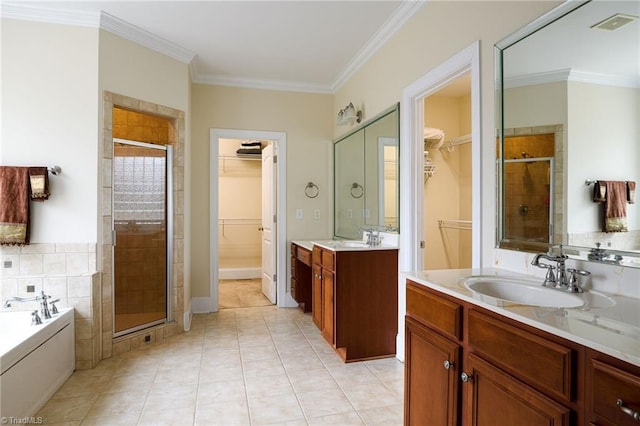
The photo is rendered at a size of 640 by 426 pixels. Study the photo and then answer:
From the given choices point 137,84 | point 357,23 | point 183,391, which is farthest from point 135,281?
point 357,23

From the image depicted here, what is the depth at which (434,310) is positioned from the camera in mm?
1541

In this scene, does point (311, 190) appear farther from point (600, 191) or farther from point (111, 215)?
point (600, 191)

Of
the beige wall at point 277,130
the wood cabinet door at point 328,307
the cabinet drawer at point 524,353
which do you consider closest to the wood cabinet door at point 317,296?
the wood cabinet door at point 328,307

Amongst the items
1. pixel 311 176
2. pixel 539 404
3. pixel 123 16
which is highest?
pixel 123 16

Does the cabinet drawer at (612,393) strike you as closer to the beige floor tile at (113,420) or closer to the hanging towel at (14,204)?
the beige floor tile at (113,420)

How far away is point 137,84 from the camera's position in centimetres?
314

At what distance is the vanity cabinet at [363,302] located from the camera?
284 centimetres

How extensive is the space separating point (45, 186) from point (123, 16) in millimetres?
1425

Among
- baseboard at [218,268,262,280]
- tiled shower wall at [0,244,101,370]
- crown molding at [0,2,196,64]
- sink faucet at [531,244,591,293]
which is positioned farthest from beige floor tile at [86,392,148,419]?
baseboard at [218,268,262,280]

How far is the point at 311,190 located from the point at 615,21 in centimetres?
339

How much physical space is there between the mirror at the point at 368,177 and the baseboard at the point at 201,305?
1657 mm

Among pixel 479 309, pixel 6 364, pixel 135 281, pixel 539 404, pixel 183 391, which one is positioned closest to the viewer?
pixel 539 404

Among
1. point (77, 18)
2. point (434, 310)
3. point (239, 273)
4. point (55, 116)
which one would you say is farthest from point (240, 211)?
point (434, 310)

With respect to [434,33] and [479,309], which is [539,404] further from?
[434,33]
